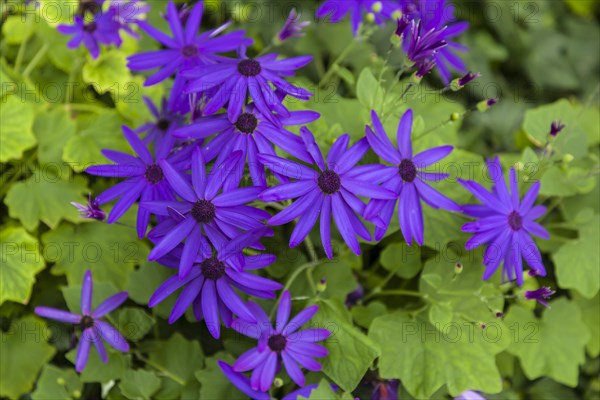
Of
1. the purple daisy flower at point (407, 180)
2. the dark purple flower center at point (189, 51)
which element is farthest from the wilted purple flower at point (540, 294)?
the dark purple flower center at point (189, 51)

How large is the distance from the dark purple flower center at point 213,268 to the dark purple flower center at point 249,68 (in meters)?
0.42

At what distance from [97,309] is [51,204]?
38 cm

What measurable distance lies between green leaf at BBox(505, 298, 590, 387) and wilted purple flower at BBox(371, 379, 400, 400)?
14.4 inches

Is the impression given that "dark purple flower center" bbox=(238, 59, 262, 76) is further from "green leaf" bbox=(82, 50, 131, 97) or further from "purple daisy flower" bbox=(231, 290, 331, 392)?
"green leaf" bbox=(82, 50, 131, 97)

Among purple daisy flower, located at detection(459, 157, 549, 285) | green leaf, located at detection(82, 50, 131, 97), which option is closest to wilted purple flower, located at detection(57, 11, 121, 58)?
green leaf, located at detection(82, 50, 131, 97)

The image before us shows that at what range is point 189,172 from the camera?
55.1 inches

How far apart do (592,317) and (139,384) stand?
1.38m

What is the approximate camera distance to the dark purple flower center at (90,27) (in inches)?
67.6

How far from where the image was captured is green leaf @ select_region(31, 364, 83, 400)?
5.12ft

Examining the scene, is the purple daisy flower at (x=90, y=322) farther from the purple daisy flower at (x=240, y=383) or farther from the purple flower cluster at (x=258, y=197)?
the purple daisy flower at (x=240, y=383)

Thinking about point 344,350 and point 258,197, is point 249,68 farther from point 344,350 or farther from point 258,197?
point 344,350

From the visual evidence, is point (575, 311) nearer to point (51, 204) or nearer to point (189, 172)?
point (189, 172)

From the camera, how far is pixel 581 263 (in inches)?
65.6

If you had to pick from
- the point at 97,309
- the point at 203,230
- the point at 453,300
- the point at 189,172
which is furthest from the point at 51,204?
the point at 453,300
